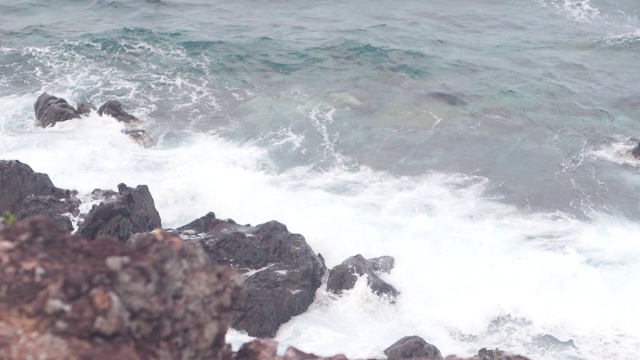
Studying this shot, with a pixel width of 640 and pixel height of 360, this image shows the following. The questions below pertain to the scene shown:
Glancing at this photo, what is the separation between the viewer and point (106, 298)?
24.4 ft

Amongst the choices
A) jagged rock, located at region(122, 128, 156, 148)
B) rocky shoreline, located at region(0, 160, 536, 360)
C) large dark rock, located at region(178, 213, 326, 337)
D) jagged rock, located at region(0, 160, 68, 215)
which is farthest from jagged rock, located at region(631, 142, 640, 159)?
rocky shoreline, located at region(0, 160, 536, 360)

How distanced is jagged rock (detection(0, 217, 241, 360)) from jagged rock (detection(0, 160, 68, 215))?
53.6 ft

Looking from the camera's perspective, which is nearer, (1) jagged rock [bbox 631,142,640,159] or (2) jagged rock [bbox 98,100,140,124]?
(1) jagged rock [bbox 631,142,640,159]

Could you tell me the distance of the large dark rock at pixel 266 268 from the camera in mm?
19172

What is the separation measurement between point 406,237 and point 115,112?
1471cm

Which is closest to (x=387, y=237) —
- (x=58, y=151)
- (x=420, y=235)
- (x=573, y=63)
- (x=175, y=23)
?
(x=420, y=235)

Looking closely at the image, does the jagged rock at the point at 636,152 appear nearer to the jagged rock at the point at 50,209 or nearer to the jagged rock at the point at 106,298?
the jagged rock at the point at 50,209

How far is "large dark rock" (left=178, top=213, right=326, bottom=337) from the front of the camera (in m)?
19.2

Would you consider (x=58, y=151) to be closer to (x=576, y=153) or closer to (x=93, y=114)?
(x=93, y=114)

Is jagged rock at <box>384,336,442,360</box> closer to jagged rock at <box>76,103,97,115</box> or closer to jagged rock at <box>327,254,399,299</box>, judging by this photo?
jagged rock at <box>327,254,399,299</box>

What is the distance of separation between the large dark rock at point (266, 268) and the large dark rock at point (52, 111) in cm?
1225

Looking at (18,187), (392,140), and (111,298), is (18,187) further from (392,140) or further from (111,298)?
(111,298)

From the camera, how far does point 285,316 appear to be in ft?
65.2

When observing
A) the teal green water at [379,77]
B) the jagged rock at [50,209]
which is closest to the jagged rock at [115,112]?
the teal green water at [379,77]
